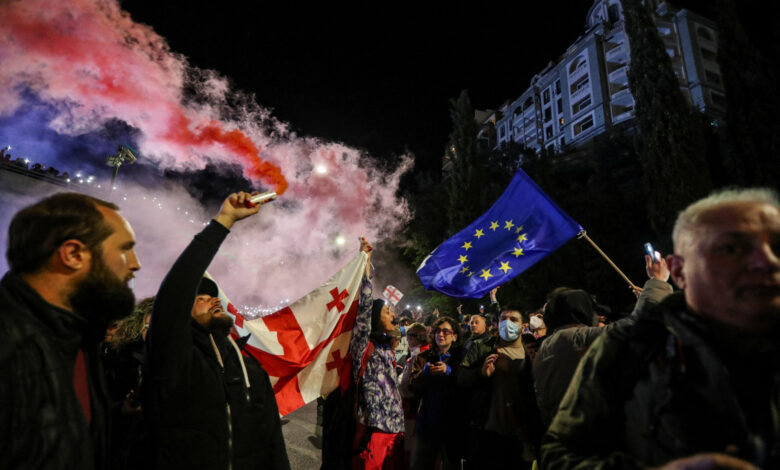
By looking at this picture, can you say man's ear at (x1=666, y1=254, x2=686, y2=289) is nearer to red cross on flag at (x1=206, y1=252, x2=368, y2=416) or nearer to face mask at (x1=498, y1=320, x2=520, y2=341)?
face mask at (x1=498, y1=320, x2=520, y2=341)

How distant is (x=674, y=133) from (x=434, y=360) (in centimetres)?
1823

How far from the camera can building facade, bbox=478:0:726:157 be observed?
41969 mm

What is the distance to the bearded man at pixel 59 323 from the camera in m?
1.27

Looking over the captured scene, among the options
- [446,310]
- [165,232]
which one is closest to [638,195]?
[446,310]

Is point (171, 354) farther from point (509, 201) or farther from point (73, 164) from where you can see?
point (73, 164)

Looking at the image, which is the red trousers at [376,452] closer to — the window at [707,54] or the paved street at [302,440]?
the paved street at [302,440]

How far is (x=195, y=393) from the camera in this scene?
1896 mm

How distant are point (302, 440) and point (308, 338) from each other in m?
3.83

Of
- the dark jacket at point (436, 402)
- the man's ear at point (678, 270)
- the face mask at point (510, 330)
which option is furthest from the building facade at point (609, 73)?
the man's ear at point (678, 270)

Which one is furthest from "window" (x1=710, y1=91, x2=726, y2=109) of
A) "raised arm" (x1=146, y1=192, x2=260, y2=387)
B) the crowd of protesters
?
"raised arm" (x1=146, y1=192, x2=260, y2=387)

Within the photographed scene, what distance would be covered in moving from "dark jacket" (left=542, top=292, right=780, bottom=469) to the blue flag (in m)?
4.16

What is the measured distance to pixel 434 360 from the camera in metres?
4.80

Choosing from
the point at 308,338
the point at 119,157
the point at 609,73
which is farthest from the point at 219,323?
the point at 609,73

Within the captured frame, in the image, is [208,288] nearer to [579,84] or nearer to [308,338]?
[308,338]
